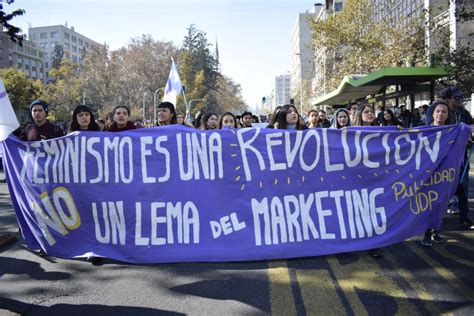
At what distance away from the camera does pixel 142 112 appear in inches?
2375

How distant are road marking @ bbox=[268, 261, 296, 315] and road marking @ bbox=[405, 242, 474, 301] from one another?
1396 mm

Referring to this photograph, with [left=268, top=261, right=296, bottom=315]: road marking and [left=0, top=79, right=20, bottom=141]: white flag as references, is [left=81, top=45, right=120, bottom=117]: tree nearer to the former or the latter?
[left=0, top=79, right=20, bottom=141]: white flag

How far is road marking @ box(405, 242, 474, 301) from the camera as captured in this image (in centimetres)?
383

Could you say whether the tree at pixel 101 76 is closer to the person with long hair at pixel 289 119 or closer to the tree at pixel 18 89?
the tree at pixel 18 89

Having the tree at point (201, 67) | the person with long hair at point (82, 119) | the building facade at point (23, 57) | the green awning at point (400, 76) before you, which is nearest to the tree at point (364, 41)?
the green awning at point (400, 76)

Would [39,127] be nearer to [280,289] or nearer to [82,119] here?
[82,119]

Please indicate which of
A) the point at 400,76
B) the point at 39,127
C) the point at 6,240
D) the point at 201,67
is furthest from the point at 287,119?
the point at 201,67

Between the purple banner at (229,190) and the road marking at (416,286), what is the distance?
0.70 feet

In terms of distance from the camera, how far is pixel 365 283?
162 inches

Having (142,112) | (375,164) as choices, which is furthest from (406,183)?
(142,112)

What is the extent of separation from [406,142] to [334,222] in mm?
1180

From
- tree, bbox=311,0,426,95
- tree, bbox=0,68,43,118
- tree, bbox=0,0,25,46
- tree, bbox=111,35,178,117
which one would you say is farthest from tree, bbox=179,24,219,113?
tree, bbox=0,0,25,46

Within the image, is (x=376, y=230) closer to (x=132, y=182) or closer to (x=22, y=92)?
(x=132, y=182)

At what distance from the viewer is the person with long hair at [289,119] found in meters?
6.25
